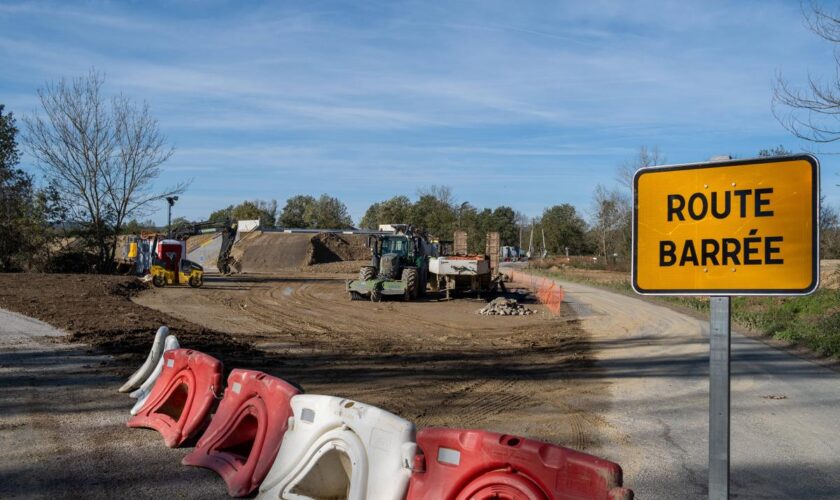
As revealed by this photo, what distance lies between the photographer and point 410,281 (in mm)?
28391

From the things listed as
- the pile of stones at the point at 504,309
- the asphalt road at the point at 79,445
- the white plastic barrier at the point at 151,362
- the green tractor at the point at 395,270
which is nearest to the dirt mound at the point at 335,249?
the green tractor at the point at 395,270

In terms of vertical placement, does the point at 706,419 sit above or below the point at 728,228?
below

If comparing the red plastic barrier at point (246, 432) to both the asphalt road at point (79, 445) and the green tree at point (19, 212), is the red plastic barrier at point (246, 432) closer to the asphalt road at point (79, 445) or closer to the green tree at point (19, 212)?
the asphalt road at point (79, 445)

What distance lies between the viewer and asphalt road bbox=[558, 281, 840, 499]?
6445 millimetres

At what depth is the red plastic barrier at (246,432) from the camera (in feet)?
19.0

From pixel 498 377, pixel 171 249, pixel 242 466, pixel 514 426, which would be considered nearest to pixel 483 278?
pixel 171 249

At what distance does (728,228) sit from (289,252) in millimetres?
69488

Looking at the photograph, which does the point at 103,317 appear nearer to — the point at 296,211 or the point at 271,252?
the point at 271,252

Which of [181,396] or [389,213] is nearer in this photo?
[181,396]

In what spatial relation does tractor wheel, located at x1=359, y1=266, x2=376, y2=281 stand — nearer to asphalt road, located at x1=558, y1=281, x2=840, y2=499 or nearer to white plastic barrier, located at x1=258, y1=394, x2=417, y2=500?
asphalt road, located at x1=558, y1=281, x2=840, y2=499

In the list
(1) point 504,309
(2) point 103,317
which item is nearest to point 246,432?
(2) point 103,317

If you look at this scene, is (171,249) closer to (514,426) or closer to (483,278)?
(483,278)

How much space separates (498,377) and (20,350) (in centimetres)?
813

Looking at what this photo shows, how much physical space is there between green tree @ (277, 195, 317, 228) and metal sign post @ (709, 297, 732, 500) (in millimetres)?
114899
